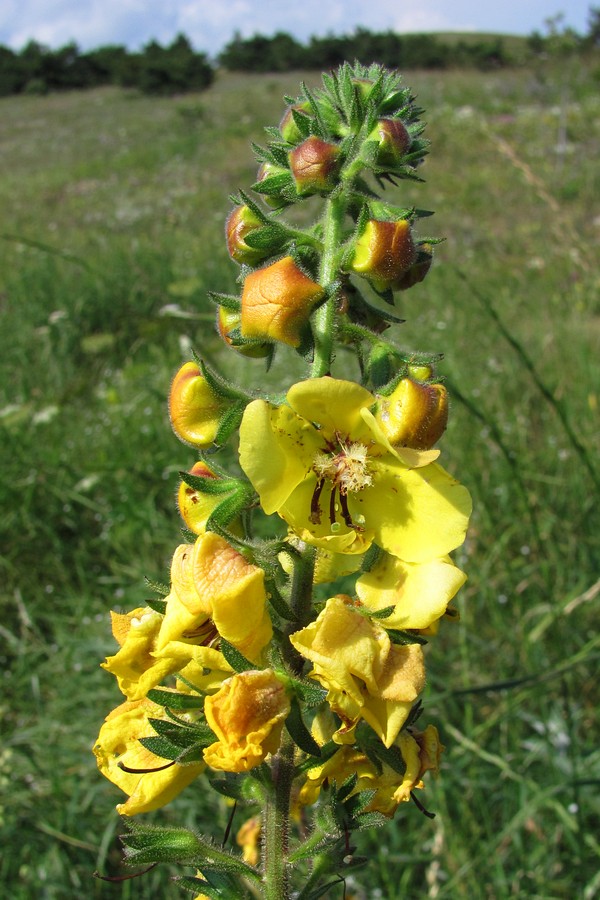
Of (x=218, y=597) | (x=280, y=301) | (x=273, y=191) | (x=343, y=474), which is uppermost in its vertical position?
(x=273, y=191)

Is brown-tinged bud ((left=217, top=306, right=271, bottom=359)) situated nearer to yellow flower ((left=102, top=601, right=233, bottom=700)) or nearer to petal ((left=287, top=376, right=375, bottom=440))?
petal ((left=287, top=376, right=375, bottom=440))

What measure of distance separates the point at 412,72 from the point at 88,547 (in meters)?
43.6

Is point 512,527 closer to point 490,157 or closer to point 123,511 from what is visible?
point 123,511

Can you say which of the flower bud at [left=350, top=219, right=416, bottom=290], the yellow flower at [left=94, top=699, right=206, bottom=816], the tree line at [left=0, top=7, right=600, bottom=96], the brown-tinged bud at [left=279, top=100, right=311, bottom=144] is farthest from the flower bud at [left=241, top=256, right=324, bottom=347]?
the tree line at [left=0, top=7, right=600, bottom=96]

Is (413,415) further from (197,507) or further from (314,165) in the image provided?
(314,165)

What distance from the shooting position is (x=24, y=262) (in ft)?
34.1

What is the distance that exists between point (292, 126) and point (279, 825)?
1.61 metres

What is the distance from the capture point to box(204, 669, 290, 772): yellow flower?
137 cm

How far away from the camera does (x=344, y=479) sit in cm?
158

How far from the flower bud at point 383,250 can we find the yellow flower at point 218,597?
649mm

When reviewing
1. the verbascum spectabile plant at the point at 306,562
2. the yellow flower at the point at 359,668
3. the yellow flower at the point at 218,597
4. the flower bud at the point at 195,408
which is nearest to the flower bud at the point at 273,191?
the verbascum spectabile plant at the point at 306,562

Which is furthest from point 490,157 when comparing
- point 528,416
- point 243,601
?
point 243,601

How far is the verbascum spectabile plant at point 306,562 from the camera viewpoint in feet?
4.65

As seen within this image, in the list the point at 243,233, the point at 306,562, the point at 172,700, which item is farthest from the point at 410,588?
the point at 243,233
